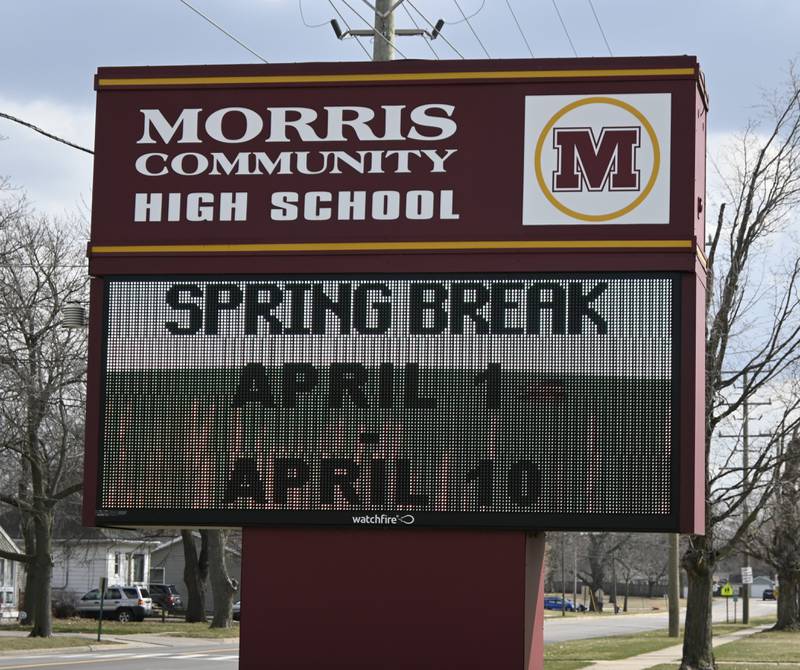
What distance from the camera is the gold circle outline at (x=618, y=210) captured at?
9.27m

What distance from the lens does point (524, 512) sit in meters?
8.82

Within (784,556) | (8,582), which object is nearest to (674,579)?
(784,556)

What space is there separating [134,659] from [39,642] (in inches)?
160

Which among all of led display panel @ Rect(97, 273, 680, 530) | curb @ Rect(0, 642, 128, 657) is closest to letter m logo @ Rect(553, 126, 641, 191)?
led display panel @ Rect(97, 273, 680, 530)

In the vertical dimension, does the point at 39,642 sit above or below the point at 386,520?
below

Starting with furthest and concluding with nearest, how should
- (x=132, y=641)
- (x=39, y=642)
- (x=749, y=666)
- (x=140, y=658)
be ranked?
(x=132, y=641), (x=39, y=642), (x=140, y=658), (x=749, y=666)

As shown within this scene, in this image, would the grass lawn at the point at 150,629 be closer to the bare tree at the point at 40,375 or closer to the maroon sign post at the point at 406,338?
the bare tree at the point at 40,375

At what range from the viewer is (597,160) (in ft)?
30.6

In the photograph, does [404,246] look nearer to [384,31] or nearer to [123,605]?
[384,31]

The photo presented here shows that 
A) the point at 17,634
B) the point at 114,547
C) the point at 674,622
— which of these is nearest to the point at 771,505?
the point at 674,622

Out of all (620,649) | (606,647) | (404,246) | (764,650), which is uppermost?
(404,246)

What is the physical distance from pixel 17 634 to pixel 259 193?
2654 cm

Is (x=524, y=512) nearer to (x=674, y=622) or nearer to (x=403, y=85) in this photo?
(x=403, y=85)

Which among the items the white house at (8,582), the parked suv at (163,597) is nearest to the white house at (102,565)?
the parked suv at (163,597)
